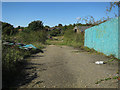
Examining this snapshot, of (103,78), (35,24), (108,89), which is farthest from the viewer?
(35,24)

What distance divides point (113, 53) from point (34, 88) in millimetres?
5402

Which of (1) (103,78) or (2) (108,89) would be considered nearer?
(2) (108,89)

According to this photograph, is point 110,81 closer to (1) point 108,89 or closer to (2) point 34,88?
(1) point 108,89

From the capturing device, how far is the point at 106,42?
8805 millimetres

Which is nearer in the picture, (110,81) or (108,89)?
(108,89)

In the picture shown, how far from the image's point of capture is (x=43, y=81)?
399cm

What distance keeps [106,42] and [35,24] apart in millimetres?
36032

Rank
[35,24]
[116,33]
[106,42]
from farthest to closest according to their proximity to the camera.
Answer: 1. [35,24]
2. [106,42]
3. [116,33]

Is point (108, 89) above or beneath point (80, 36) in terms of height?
beneath

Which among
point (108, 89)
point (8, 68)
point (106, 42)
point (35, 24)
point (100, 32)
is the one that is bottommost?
point (108, 89)

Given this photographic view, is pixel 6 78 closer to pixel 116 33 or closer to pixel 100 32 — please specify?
pixel 116 33

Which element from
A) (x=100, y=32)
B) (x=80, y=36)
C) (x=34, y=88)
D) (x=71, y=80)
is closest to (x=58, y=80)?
(x=71, y=80)

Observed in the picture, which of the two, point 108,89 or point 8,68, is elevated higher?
point 8,68

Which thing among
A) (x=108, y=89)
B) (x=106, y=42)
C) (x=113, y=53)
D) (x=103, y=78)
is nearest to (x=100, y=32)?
(x=106, y=42)
